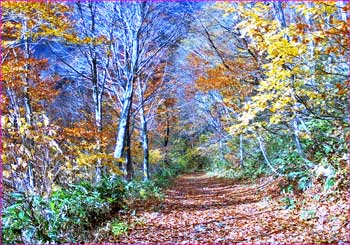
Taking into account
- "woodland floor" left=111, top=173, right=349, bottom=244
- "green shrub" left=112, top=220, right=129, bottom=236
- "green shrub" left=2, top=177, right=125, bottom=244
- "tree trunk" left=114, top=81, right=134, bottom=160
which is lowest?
"woodland floor" left=111, top=173, right=349, bottom=244

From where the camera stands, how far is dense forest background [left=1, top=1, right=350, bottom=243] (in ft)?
16.0

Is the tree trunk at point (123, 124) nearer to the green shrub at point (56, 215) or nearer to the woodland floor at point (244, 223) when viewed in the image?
the woodland floor at point (244, 223)

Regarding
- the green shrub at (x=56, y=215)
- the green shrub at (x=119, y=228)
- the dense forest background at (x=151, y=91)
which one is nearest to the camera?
the green shrub at (x=56, y=215)

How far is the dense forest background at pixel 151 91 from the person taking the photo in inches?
192

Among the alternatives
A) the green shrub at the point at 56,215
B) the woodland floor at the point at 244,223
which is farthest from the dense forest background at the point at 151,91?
the woodland floor at the point at 244,223

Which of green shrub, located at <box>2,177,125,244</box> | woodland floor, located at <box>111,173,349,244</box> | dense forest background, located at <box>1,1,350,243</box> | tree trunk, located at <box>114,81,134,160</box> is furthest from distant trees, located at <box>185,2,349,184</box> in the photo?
green shrub, located at <box>2,177,125,244</box>

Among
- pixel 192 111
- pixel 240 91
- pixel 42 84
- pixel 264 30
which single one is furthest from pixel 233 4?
pixel 192 111

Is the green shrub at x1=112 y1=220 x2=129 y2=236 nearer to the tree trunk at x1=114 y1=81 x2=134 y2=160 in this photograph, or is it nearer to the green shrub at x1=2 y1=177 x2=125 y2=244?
the green shrub at x1=2 y1=177 x2=125 y2=244

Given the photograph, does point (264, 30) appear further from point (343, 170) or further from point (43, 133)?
point (43, 133)

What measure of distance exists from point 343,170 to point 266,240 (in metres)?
2.31

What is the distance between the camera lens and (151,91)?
1517 cm

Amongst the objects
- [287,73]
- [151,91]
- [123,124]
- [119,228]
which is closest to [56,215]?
[119,228]

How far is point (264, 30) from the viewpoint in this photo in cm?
479

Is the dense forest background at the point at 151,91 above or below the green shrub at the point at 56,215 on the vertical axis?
→ above
